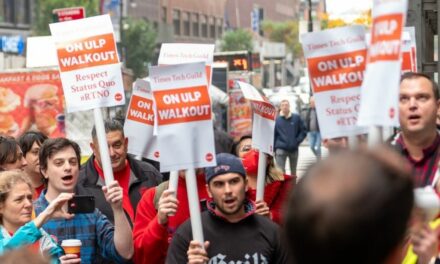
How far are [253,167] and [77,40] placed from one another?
195 centimetres

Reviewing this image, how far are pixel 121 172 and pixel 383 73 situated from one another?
17.2ft

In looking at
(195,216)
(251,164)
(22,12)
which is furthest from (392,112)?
(22,12)

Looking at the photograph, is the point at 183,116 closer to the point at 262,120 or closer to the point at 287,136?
the point at 262,120

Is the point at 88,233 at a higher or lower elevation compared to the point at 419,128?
lower

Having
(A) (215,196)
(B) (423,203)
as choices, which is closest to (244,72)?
(A) (215,196)

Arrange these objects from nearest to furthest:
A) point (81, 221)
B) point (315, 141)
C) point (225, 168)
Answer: point (225, 168) < point (81, 221) < point (315, 141)

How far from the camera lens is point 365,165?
2.60 meters

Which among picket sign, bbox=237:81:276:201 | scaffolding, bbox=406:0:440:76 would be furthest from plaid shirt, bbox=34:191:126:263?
scaffolding, bbox=406:0:440:76

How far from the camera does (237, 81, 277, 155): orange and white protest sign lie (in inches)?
331

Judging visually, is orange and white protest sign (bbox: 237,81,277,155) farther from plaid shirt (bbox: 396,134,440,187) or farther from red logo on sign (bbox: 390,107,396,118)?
red logo on sign (bbox: 390,107,396,118)

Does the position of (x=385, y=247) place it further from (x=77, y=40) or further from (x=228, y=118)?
(x=228, y=118)

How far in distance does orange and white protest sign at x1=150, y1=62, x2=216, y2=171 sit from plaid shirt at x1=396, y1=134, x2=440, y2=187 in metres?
1.23

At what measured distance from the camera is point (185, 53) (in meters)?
8.65

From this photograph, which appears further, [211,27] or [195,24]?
[211,27]
